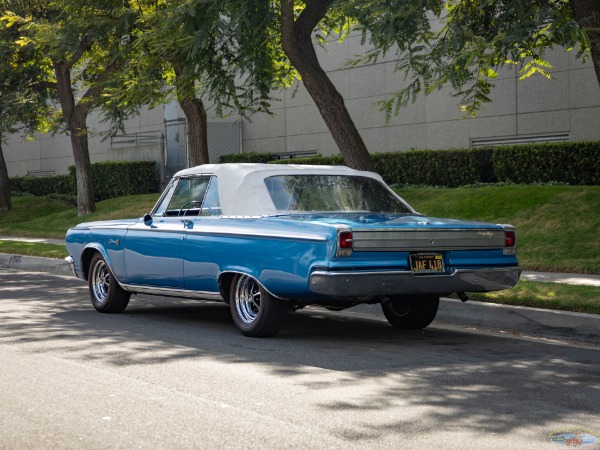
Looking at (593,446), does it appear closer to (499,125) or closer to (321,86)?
(321,86)

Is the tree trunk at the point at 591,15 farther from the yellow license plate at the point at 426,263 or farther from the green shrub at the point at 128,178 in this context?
the green shrub at the point at 128,178

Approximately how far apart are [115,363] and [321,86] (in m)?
9.64

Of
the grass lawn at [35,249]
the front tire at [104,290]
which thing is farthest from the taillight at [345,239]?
the grass lawn at [35,249]

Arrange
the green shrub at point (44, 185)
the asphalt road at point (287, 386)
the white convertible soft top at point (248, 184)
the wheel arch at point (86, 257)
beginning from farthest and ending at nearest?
the green shrub at point (44, 185)
the wheel arch at point (86, 257)
the white convertible soft top at point (248, 184)
the asphalt road at point (287, 386)

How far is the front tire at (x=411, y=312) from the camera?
10.4 m

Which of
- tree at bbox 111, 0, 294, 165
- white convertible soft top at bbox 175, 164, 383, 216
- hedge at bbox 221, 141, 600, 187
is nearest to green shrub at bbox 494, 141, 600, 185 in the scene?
hedge at bbox 221, 141, 600, 187

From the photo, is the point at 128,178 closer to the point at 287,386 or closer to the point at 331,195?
the point at 331,195

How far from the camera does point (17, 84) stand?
31.8 meters

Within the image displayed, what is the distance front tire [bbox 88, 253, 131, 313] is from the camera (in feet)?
38.5

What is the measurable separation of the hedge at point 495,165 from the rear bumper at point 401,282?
1269cm

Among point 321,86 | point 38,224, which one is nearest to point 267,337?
point 321,86

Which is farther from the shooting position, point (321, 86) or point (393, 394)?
point (321, 86)

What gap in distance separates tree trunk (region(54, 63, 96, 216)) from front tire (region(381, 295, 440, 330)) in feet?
69.1

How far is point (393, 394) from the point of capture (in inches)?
273
